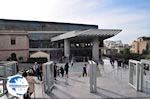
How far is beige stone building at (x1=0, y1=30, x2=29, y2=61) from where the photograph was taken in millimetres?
53875

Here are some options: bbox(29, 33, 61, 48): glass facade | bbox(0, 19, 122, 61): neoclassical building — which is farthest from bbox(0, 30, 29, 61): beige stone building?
bbox(29, 33, 61, 48): glass facade

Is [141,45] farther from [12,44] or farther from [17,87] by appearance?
[17,87]

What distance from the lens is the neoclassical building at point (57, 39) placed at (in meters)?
57.5

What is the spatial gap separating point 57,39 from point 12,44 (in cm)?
2222

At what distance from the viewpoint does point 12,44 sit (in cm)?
5409

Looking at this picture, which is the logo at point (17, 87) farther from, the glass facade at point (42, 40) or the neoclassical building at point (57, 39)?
the glass facade at point (42, 40)

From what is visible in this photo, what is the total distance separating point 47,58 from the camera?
4634 cm

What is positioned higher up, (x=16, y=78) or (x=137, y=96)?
(x=16, y=78)

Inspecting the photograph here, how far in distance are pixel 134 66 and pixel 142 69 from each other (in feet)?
4.28

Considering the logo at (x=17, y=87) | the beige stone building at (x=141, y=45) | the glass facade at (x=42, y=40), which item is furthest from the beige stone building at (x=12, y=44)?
the logo at (x=17, y=87)

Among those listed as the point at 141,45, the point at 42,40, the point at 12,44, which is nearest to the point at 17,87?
the point at 12,44

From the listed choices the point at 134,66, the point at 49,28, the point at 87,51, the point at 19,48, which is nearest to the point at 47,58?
the point at 19,48

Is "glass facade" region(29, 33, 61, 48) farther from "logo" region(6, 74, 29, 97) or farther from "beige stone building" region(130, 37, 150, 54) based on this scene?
"logo" region(6, 74, 29, 97)

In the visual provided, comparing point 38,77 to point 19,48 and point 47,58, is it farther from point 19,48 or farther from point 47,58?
point 19,48
